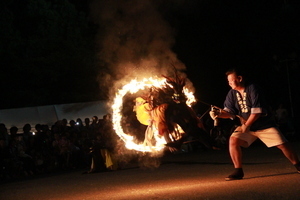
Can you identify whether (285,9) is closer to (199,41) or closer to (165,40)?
(199,41)

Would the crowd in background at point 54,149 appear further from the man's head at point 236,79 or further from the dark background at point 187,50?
the dark background at point 187,50

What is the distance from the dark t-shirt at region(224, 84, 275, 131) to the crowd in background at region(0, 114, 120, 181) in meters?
5.11

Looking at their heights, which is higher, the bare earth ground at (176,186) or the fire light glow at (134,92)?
the fire light glow at (134,92)

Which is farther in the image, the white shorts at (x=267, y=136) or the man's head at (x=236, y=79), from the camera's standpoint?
the man's head at (x=236, y=79)

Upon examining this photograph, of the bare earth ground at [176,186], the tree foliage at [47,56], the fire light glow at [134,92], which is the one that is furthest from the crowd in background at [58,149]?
the tree foliage at [47,56]

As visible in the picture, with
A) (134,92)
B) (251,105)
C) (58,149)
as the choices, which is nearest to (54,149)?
(58,149)

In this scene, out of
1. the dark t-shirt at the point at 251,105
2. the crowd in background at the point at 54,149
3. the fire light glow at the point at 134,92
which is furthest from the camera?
the crowd in background at the point at 54,149

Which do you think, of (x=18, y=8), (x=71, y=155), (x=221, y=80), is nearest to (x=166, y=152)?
(x=71, y=155)

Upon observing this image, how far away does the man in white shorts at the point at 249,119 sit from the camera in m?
7.32

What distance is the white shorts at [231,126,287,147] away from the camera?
7340 mm

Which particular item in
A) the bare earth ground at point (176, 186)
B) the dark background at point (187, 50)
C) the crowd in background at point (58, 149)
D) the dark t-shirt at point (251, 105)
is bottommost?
the bare earth ground at point (176, 186)

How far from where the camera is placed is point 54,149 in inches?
545

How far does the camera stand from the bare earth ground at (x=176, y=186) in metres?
6.35

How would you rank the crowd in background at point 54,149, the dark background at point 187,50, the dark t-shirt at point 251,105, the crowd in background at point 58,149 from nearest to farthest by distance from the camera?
the dark t-shirt at point 251,105
the crowd in background at point 58,149
the crowd in background at point 54,149
the dark background at point 187,50
